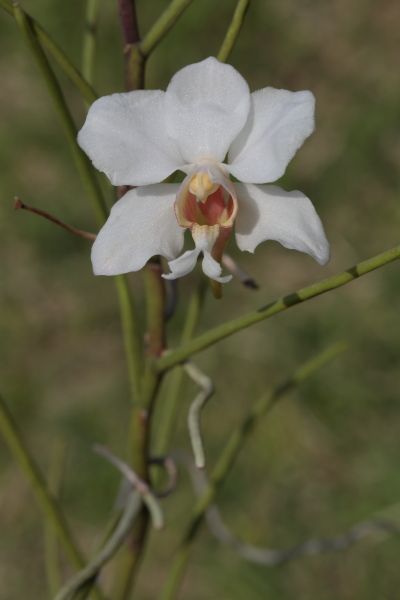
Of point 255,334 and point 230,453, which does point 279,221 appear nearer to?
point 230,453

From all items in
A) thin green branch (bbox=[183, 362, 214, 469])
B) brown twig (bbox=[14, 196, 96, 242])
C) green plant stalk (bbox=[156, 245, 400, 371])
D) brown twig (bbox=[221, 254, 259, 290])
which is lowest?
thin green branch (bbox=[183, 362, 214, 469])

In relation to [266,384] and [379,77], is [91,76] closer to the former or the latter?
[266,384]

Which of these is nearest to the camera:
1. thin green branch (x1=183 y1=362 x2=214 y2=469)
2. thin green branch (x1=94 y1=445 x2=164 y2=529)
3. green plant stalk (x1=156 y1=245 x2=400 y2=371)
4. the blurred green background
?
green plant stalk (x1=156 y1=245 x2=400 y2=371)

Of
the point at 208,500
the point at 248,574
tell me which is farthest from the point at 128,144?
the point at 248,574

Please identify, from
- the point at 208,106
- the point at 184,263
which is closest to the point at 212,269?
the point at 184,263

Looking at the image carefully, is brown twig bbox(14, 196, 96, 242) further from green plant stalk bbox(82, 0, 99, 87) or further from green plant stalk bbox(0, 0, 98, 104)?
green plant stalk bbox(82, 0, 99, 87)

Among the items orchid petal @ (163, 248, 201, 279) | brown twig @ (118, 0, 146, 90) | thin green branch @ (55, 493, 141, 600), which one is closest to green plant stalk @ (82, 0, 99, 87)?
brown twig @ (118, 0, 146, 90)

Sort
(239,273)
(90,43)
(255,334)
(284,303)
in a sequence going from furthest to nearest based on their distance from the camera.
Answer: (255,334), (90,43), (239,273), (284,303)
